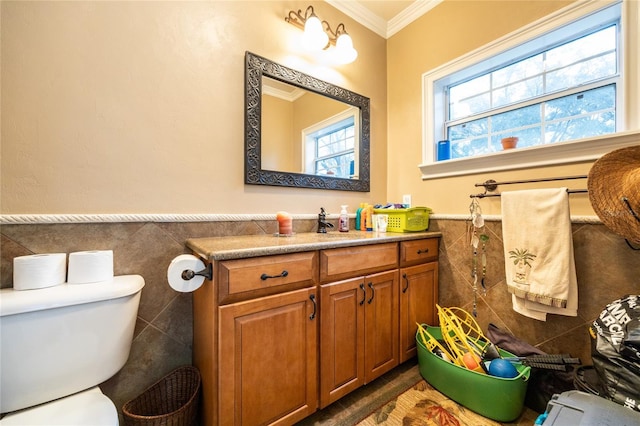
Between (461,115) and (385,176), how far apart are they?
77 cm

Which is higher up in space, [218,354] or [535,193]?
[535,193]

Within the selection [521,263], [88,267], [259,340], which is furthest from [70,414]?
[521,263]

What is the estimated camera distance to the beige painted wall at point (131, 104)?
102 centimetres

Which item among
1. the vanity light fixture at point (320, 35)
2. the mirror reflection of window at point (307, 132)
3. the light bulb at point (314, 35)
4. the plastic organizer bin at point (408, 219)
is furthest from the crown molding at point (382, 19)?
the plastic organizer bin at point (408, 219)

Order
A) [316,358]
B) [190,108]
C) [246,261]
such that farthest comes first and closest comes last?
[190,108] → [316,358] → [246,261]

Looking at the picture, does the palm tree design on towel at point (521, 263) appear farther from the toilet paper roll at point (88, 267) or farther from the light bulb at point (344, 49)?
the toilet paper roll at point (88, 267)

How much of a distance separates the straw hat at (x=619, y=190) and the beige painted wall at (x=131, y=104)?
1590 mm

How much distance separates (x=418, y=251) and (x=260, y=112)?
1.41 m

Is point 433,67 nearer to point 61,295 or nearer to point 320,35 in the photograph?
point 320,35

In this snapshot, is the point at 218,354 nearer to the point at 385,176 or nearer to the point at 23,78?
the point at 23,78

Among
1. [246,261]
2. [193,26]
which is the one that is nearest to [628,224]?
[246,261]

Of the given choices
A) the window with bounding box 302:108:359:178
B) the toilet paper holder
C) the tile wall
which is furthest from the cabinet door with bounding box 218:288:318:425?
the window with bounding box 302:108:359:178

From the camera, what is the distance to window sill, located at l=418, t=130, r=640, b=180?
1.25 m

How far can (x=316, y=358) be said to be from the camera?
119 cm
